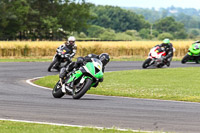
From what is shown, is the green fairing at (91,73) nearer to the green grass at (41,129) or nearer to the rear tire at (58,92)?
the rear tire at (58,92)

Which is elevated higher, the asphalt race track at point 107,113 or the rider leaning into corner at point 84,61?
the rider leaning into corner at point 84,61

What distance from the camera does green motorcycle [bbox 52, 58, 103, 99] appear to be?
46.0 feet

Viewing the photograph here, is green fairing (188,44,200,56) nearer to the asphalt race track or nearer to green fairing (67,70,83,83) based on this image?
the asphalt race track

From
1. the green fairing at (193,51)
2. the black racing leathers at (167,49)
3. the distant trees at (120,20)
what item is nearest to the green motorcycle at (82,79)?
the black racing leathers at (167,49)

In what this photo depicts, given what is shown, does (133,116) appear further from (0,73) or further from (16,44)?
(16,44)

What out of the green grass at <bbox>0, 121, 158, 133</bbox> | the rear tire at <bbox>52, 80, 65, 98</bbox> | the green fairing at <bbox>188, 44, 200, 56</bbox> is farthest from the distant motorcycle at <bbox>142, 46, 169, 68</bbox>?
the green grass at <bbox>0, 121, 158, 133</bbox>

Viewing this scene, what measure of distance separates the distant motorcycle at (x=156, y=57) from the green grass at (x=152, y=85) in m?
3.14

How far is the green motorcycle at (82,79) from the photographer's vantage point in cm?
1403

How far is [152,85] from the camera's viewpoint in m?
19.8

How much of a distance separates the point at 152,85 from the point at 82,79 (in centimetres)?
617

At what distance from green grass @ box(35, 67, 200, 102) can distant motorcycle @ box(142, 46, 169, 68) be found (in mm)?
3142

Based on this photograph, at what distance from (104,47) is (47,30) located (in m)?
36.8

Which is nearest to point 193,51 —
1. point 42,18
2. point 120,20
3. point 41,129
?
point 41,129

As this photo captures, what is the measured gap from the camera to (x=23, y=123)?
9867 millimetres
